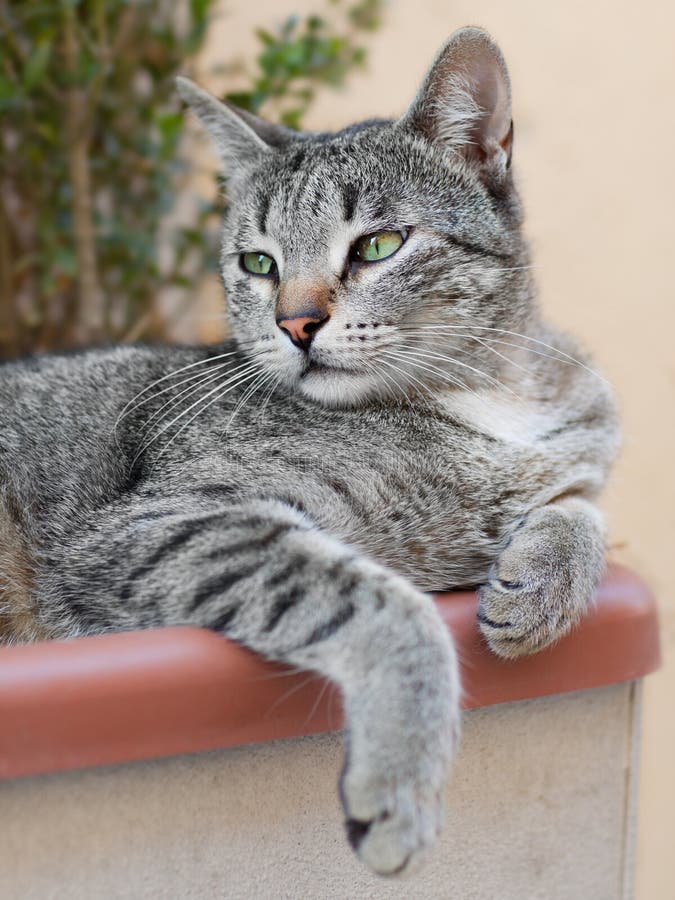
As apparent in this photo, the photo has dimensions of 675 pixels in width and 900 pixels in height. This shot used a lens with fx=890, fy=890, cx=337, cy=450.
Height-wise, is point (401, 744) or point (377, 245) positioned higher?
point (377, 245)

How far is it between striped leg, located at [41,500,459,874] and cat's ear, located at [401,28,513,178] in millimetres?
639

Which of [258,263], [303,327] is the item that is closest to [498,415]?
[303,327]

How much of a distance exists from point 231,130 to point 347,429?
0.63 meters

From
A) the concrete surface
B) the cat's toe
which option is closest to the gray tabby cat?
the cat's toe

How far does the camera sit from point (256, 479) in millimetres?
1193

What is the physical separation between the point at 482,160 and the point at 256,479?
60 cm

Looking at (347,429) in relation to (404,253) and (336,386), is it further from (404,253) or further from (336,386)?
(404,253)

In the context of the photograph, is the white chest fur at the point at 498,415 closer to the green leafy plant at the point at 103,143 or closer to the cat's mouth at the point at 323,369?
the cat's mouth at the point at 323,369

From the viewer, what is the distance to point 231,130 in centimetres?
157

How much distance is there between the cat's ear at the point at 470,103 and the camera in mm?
1270

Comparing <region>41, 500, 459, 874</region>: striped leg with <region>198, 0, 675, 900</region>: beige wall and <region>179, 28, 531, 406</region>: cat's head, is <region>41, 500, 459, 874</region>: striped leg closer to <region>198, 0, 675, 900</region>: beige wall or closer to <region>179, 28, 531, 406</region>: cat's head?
<region>179, 28, 531, 406</region>: cat's head

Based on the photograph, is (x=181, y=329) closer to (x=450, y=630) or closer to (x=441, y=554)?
(x=441, y=554)

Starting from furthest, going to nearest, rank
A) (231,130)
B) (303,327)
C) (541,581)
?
(231,130), (303,327), (541,581)

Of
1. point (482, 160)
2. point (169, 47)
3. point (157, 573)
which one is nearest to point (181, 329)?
point (169, 47)
